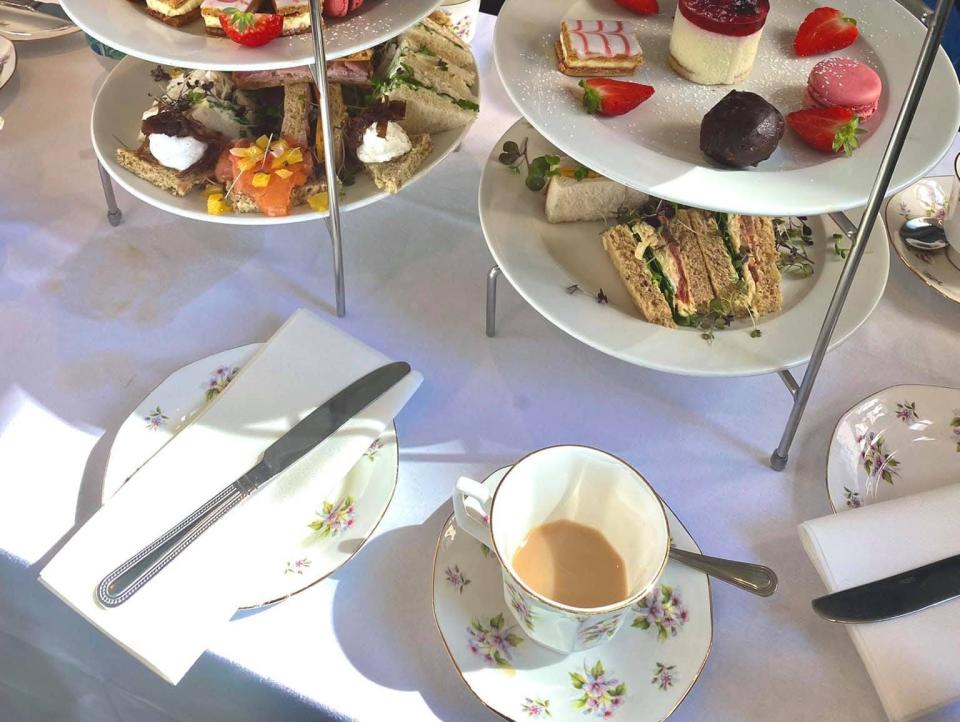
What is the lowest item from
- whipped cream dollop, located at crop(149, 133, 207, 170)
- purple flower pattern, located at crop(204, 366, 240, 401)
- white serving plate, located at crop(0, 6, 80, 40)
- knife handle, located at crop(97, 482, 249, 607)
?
purple flower pattern, located at crop(204, 366, 240, 401)

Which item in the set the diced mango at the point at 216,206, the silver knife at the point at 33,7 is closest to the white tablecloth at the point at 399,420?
the diced mango at the point at 216,206

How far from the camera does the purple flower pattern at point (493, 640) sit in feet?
2.49

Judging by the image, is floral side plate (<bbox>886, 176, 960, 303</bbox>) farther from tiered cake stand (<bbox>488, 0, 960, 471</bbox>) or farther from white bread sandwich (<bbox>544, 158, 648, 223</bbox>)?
white bread sandwich (<bbox>544, 158, 648, 223</bbox>)

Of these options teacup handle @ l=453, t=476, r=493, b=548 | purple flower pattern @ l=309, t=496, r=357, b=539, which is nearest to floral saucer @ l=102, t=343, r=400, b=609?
purple flower pattern @ l=309, t=496, r=357, b=539

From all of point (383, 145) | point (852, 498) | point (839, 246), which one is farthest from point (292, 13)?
point (852, 498)

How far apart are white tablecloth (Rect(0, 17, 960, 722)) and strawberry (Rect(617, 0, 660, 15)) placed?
35 cm

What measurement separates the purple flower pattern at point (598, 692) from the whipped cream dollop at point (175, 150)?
0.75 metres

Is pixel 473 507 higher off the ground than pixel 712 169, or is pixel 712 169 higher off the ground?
pixel 712 169

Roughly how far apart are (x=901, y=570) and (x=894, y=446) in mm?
173

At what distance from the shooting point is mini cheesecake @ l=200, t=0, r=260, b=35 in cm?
94

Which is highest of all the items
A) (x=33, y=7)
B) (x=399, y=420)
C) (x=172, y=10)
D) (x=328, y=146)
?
(x=172, y=10)

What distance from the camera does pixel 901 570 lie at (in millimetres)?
802

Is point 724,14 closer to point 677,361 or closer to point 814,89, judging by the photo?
point 814,89

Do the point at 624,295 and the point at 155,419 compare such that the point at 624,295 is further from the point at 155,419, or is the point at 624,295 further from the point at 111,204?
the point at 111,204
